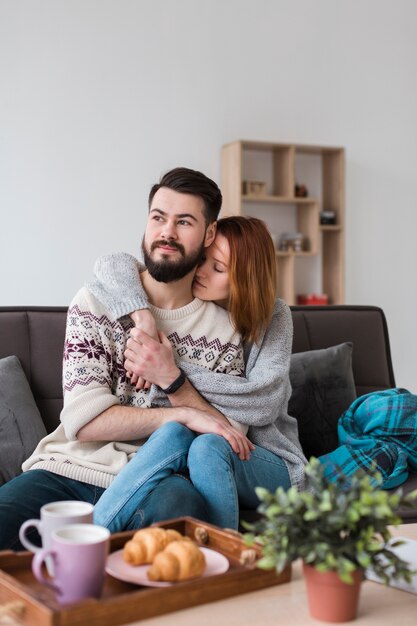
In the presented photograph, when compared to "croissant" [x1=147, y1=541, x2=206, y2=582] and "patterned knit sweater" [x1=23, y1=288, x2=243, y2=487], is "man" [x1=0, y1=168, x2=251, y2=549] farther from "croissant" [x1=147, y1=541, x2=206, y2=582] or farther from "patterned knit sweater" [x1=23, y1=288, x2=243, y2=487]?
"croissant" [x1=147, y1=541, x2=206, y2=582]

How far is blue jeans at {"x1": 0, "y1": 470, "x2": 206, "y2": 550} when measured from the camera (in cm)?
170

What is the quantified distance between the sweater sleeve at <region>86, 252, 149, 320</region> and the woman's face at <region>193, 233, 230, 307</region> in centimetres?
18

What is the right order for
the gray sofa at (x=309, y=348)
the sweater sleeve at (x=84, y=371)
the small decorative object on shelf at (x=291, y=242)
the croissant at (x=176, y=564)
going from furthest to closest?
1. the small decorative object on shelf at (x=291, y=242)
2. the gray sofa at (x=309, y=348)
3. the sweater sleeve at (x=84, y=371)
4. the croissant at (x=176, y=564)

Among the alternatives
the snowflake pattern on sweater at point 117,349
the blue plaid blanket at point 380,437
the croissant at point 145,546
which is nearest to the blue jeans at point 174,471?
the snowflake pattern on sweater at point 117,349

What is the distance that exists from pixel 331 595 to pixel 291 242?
3.96 m

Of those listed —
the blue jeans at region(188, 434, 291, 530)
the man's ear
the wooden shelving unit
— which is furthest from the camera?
the wooden shelving unit

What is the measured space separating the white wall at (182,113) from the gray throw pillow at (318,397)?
227 centimetres

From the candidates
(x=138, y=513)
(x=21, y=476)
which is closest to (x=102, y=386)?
(x=21, y=476)

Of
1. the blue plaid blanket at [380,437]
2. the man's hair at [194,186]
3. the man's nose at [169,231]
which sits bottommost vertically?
the blue plaid blanket at [380,437]

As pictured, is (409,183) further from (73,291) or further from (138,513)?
(138,513)

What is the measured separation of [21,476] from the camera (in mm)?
2021

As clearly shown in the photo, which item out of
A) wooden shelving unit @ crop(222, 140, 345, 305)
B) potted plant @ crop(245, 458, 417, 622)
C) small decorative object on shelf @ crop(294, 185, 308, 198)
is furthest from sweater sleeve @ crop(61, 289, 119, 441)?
small decorative object on shelf @ crop(294, 185, 308, 198)

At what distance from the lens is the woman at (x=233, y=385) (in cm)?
181

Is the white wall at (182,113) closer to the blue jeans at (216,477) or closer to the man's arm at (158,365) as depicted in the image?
the man's arm at (158,365)
